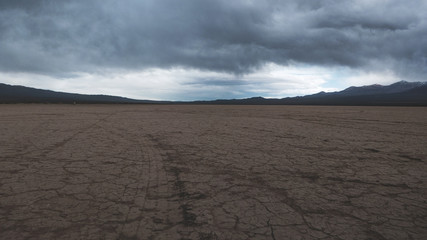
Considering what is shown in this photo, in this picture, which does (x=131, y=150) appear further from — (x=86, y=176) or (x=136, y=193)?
(x=136, y=193)

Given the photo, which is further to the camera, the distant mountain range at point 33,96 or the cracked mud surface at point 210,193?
the distant mountain range at point 33,96

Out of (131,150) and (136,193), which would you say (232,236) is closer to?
(136,193)

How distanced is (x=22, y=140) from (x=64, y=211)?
444cm

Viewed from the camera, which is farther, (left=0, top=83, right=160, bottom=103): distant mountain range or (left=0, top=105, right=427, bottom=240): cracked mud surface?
(left=0, top=83, right=160, bottom=103): distant mountain range

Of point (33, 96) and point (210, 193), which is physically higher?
point (33, 96)

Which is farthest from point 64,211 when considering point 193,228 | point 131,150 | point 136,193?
point 131,150

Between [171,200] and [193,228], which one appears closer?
[193,228]

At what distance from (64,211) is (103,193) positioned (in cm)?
44

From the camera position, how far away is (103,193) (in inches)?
106

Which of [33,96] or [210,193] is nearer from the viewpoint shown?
[210,193]

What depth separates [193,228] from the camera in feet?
6.58

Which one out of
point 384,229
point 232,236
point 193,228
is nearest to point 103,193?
point 193,228

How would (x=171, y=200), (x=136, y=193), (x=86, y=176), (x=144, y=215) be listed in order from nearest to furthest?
(x=144, y=215) → (x=171, y=200) → (x=136, y=193) → (x=86, y=176)

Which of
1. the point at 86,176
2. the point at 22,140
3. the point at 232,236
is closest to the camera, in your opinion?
the point at 232,236
